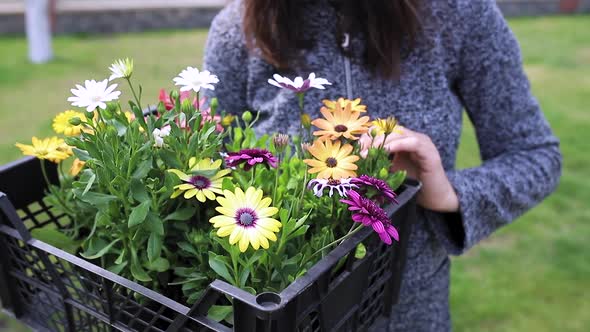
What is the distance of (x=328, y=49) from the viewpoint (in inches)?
39.8

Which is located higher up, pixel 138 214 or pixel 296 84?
pixel 296 84

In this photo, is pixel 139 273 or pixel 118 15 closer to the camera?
pixel 139 273

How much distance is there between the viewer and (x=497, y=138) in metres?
1.03

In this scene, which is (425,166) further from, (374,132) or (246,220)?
(246,220)

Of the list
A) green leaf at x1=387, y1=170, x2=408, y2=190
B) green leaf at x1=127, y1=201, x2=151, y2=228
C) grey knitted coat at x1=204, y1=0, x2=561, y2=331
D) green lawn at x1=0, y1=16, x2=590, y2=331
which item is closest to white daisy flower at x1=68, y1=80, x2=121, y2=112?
green leaf at x1=127, y1=201, x2=151, y2=228

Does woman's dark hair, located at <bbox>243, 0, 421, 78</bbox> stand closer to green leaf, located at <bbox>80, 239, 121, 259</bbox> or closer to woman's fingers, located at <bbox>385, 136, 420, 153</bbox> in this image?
woman's fingers, located at <bbox>385, 136, 420, 153</bbox>

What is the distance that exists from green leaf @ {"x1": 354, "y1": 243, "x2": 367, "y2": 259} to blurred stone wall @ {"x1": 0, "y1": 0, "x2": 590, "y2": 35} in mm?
5782

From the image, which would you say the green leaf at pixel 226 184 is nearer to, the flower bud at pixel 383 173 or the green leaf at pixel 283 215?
the green leaf at pixel 283 215

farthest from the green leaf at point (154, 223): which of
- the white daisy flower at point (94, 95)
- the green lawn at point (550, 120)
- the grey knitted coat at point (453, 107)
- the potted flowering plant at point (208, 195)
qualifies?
the green lawn at point (550, 120)

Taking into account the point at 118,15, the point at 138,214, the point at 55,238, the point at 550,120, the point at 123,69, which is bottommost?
the point at 118,15

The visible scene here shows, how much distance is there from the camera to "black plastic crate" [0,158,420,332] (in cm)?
51

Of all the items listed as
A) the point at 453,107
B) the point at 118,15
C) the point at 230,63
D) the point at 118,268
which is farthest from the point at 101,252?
the point at 118,15

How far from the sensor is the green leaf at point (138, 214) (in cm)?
57

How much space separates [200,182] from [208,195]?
25mm
